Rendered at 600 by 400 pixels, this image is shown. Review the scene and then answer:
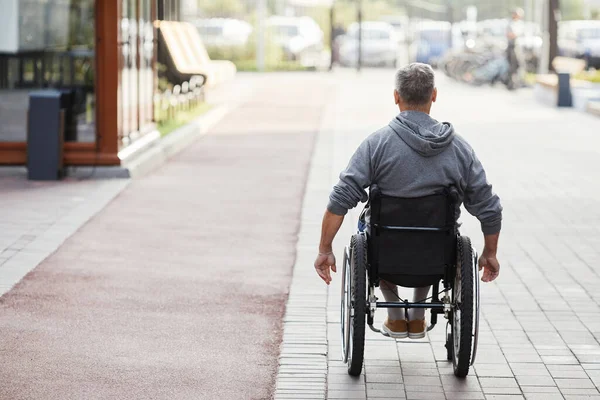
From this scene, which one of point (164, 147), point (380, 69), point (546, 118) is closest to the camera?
point (164, 147)

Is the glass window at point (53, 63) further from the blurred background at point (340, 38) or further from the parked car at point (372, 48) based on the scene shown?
the parked car at point (372, 48)

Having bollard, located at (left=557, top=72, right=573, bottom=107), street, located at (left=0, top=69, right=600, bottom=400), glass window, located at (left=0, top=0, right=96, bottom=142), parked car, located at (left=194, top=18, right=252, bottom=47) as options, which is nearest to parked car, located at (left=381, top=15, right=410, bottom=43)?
parked car, located at (left=194, top=18, right=252, bottom=47)

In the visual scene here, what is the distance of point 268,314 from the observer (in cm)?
688

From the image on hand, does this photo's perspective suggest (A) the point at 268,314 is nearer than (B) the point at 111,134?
Yes

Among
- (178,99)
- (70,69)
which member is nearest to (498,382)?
(70,69)

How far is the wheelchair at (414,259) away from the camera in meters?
5.20

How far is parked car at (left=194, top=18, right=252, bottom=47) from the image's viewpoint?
3784cm

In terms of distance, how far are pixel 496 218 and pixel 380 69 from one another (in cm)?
3434

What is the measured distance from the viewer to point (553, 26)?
2842 cm

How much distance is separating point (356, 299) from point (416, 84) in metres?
0.94

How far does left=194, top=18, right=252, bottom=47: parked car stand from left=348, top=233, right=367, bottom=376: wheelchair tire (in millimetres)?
32508

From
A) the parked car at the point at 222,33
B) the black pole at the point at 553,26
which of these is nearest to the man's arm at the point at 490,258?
the black pole at the point at 553,26

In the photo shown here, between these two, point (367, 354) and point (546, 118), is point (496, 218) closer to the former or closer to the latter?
point (367, 354)

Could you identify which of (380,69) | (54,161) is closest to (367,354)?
(54,161)
